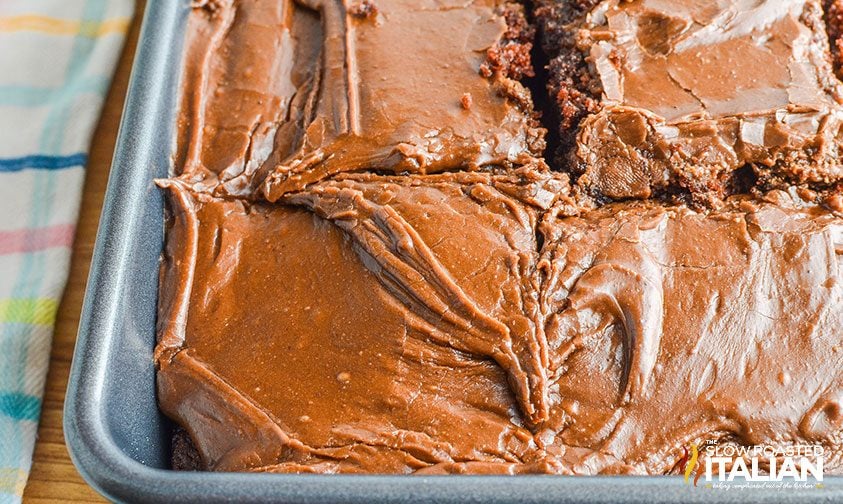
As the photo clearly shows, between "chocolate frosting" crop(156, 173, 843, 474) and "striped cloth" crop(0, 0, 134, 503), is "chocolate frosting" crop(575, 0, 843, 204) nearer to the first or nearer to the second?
"chocolate frosting" crop(156, 173, 843, 474)

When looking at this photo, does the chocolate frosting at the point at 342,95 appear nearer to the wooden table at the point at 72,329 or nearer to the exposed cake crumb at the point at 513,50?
the exposed cake crumb at the point at 513,50

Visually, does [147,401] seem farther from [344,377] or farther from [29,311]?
[29,311]

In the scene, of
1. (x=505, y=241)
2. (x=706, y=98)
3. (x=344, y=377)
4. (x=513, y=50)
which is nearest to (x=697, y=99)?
(x=706, y=98)

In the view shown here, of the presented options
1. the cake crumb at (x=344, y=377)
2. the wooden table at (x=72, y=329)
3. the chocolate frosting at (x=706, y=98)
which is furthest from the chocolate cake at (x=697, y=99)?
the wooden table at (x=72, y=329)

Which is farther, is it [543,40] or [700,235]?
[543,40]

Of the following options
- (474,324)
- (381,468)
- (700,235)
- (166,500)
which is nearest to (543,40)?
(700,235)

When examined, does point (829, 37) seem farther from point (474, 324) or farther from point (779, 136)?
point (474, 324)

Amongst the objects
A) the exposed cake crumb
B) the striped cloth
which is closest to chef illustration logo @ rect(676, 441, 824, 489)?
the exposed cake crumb
